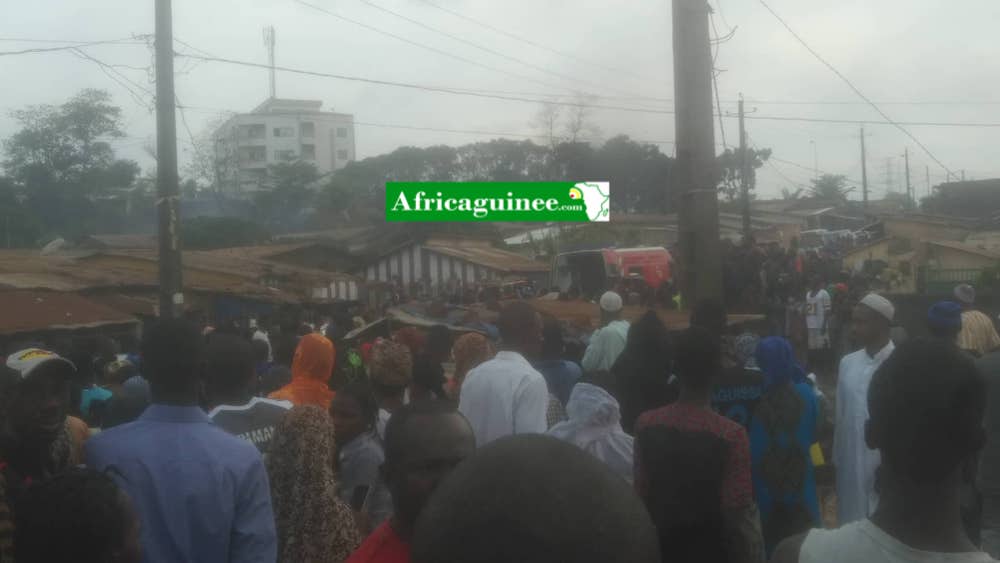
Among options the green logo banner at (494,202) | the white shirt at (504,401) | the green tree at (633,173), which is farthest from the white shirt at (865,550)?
the green tree at (633,173)

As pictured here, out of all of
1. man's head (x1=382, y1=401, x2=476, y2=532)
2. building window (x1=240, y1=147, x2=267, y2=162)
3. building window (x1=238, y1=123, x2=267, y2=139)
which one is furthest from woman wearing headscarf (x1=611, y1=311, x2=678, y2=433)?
building window (x1=238, y1=123, x2=267, y2=139)

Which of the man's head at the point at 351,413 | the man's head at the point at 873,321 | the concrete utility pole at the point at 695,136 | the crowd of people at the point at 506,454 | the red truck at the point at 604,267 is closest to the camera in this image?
the crowd of people at the point at 506,454

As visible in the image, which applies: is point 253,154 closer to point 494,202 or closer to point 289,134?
point 289,134

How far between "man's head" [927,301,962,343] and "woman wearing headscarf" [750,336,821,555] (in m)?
1.27

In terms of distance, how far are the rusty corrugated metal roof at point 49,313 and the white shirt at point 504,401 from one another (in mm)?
8749

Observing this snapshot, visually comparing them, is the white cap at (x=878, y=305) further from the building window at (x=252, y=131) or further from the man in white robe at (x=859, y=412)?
the building window at (x=252, y=131)

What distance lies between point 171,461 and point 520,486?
2.19 m

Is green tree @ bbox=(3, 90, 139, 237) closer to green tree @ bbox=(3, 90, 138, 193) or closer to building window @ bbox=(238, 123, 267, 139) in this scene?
green tree @ bbox=(3, 90, 138, 193)

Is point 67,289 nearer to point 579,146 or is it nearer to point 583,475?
point 583,475

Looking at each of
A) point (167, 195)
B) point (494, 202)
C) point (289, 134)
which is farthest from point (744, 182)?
point (289, 134)

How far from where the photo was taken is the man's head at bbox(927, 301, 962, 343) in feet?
19.3

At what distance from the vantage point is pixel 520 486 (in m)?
1.34

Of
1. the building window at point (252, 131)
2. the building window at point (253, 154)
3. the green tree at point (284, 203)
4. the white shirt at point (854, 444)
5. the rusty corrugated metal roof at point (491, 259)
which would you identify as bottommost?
the white shirt at point (854, 444)

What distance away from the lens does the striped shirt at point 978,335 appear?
→ 754cm
